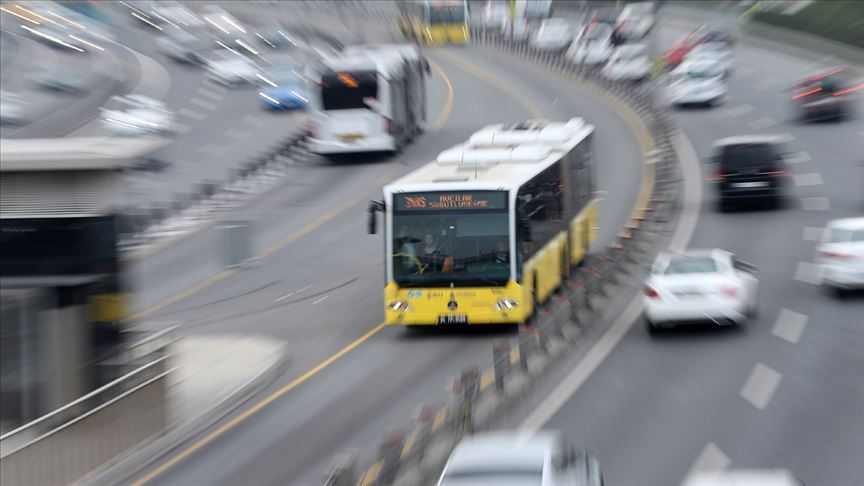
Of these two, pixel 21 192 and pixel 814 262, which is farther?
pixel 814 262

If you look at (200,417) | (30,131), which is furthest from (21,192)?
(30,131)

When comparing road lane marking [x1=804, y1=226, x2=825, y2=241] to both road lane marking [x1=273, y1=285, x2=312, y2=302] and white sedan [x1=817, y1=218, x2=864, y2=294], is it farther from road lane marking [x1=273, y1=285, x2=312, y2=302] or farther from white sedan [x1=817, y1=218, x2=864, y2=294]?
road lane marking [x1=273, y1=285, x2=312, y2=302]

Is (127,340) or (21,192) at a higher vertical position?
(21,192)

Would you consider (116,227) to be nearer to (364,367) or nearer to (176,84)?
(364,367)

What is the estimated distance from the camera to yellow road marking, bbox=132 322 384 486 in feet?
54.9

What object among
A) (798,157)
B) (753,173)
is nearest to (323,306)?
(753,173)

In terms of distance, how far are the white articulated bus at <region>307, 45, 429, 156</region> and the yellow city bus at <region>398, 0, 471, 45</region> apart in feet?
137

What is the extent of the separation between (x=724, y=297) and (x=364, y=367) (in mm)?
6267

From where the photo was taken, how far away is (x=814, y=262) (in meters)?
29.2

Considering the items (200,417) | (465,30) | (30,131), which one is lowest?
(200,417)

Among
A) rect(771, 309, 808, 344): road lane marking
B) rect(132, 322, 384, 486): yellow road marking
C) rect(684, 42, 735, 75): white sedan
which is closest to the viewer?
rect(132, 322, 384, 486): yellow road marking

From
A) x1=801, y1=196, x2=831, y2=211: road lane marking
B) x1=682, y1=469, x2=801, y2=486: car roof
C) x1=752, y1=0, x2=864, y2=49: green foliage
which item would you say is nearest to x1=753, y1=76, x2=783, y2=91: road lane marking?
x1=752, y1=0, x2=864, y2=49: green foliage

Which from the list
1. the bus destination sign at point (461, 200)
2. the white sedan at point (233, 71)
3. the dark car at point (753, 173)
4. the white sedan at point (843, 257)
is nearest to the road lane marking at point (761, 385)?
the white sedan at point (843, 257)

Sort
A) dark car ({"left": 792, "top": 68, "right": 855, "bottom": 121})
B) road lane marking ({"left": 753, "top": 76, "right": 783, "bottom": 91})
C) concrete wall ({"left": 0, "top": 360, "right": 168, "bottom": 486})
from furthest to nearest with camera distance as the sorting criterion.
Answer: road lane marking ({"left": 753, "top": 76, "right": 783, "bottom": 91}), dark car ({"left": 792, "top": 68, "right": 855, "bottom": 121}), concrete wall ({"left": 0, "top": 360, "right": 168, "bottom": 486})
